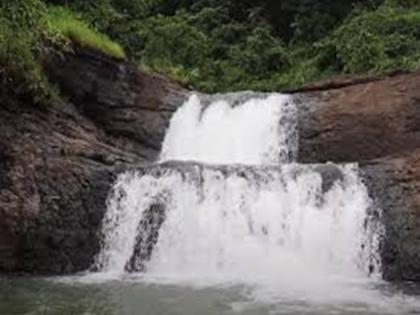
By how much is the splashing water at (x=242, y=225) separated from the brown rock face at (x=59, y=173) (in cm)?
51

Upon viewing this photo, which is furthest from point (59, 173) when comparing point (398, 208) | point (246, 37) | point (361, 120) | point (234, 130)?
point (246, 37)

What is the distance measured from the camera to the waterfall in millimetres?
16125

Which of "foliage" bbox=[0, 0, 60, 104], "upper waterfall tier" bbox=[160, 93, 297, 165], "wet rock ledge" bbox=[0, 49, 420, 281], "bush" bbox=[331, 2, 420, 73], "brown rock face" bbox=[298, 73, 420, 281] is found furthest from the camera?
"bush" bbox=[331, 2, 420, 73]

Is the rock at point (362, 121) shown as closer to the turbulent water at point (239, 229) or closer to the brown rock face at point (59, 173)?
the turbulent water at point (239, 229)

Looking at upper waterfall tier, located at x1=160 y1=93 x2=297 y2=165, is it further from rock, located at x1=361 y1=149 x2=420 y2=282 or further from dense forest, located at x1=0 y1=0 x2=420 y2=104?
rock, located at x1=361 y1=149 x2=420 y2=282

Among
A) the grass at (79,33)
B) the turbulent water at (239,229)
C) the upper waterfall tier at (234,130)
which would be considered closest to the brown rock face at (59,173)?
the grass at (79,33)

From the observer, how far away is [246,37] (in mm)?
31797

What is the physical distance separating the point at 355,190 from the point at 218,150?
6.07 meters

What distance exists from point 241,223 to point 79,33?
22.6 ft

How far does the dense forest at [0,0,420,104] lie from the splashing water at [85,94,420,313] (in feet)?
12.5

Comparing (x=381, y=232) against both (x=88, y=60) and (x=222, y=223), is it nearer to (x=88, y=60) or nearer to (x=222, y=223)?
(x=222, y=223)

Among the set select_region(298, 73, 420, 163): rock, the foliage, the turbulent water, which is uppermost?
select_region(298, 73, 420, 163): rock

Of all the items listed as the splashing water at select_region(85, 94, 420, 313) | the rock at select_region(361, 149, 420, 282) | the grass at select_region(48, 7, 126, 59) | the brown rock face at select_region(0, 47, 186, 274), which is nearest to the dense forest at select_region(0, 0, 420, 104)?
the grass at select_region(48, 7, 126, 59)

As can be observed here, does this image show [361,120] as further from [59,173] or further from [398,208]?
[59,173]
